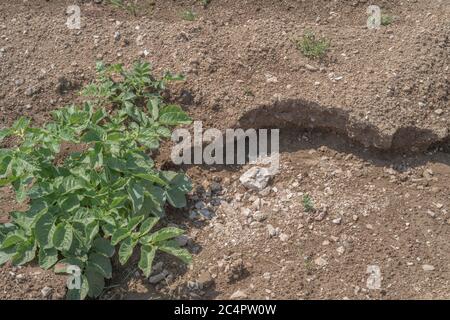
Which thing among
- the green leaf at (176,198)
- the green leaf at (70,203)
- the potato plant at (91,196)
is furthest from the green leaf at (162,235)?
the green leaf at (70,203)

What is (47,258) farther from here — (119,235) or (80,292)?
(119,235)

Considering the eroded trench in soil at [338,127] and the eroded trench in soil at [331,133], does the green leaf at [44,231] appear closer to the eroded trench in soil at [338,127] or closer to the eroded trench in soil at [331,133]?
the eroded trench in soil at [331,133]

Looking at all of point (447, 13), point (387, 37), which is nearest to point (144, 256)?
point (387, 37)

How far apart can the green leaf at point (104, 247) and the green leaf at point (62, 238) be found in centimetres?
16

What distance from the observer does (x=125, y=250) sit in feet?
9.99

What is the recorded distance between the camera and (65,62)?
407 cm

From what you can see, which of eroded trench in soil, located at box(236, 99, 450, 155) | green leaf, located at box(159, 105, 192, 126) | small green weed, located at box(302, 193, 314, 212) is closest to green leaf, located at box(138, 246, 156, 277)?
green leaf, located at box(159, 105, 192, 126)

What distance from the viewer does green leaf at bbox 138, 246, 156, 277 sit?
117 inches

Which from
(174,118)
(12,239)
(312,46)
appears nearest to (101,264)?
(12,239)

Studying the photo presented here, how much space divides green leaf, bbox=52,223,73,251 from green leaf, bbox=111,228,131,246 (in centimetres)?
20

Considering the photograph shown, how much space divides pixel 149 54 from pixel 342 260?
1806 mm

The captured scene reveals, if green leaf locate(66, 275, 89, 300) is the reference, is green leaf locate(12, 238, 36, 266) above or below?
above

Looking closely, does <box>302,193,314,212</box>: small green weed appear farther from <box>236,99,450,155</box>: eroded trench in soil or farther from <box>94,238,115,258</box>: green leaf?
<box>94,238,115,258</box>: green leaf
